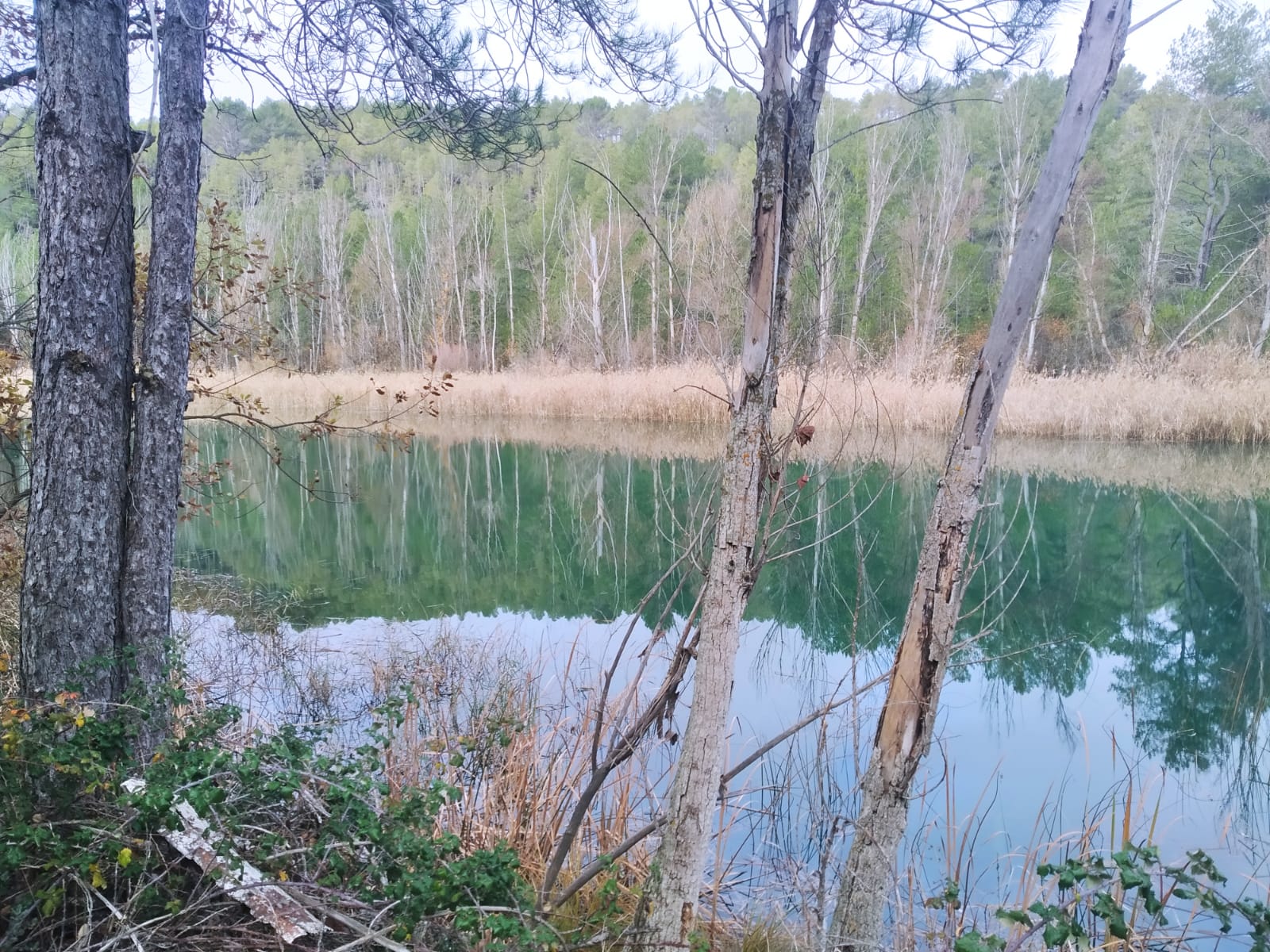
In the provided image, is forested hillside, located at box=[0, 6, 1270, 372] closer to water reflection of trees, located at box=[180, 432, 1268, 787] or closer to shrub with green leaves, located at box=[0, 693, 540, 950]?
water reflection of trees, located at box=[180, 432, 1268, 787]

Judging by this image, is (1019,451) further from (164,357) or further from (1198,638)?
(164,357)

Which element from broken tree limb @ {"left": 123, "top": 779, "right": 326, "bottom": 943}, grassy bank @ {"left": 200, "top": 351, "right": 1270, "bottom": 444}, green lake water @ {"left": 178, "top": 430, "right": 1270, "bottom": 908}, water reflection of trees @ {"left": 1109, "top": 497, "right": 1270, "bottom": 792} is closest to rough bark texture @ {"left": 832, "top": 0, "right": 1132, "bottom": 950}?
green lake water @ {"left": 178, "top": 430, "right": 1270, "bottom": 908}

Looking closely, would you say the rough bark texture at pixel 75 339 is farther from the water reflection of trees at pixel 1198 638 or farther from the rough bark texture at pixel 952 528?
the water reflection of trees at pixel 1198 638

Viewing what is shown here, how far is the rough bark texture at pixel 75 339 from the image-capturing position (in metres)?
2.29

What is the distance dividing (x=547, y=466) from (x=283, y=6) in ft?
33.5

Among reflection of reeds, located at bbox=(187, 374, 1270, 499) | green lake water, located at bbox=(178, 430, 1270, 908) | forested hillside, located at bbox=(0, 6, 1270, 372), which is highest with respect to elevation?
forested hillside, located at bbox=(0, 6, 1270, 372)

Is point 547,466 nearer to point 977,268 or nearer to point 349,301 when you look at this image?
point 977,268

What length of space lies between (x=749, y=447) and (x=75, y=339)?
5.99 ft

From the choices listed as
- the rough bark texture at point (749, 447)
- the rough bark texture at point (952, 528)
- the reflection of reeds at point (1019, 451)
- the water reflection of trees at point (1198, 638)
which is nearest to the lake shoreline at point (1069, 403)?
the reflection of reeds at point (1019, 451)

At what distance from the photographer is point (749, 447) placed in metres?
1.84

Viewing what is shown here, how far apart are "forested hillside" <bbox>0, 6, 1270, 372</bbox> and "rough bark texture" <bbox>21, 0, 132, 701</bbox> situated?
11.3 m

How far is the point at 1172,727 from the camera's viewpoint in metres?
4.88

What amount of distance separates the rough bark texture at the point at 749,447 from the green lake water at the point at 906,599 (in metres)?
0.17

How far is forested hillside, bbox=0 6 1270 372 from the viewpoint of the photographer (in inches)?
798
